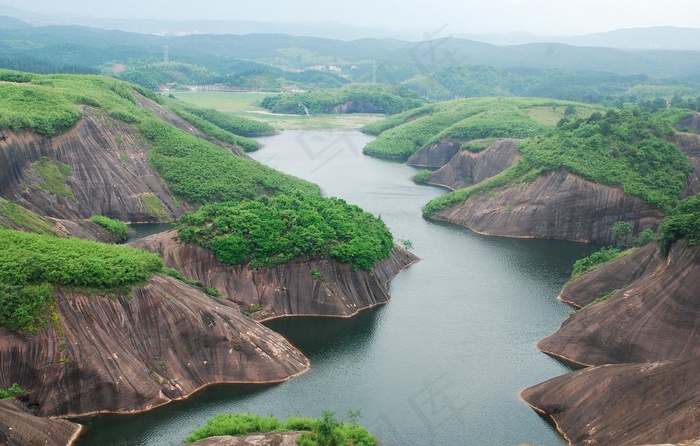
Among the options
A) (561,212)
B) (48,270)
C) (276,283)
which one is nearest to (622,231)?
(561,212)

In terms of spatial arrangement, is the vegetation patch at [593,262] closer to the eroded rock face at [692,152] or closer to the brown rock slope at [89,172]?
the eroded rock face at [692,152]

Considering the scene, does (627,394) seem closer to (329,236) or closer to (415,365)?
(415,365)

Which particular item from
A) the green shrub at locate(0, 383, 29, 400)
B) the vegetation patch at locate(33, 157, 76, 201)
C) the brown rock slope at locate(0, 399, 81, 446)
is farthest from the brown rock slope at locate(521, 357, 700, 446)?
the vegetation patch at locate(33, 157, 76, 201)

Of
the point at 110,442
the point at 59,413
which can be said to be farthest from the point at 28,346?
the point at 110,442

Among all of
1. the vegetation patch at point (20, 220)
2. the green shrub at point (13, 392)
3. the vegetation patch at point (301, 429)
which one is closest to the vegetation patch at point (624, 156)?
the vegetation patch at point (20, 220)

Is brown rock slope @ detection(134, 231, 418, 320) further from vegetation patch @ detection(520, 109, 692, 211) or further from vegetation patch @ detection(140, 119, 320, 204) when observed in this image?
vegetation patch @ detection(520, 109, 692, 211)

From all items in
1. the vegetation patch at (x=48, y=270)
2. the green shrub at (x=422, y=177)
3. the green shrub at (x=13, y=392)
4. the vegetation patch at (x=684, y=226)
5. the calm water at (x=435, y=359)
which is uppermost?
the vegetation patch at (x=684, y=226)
